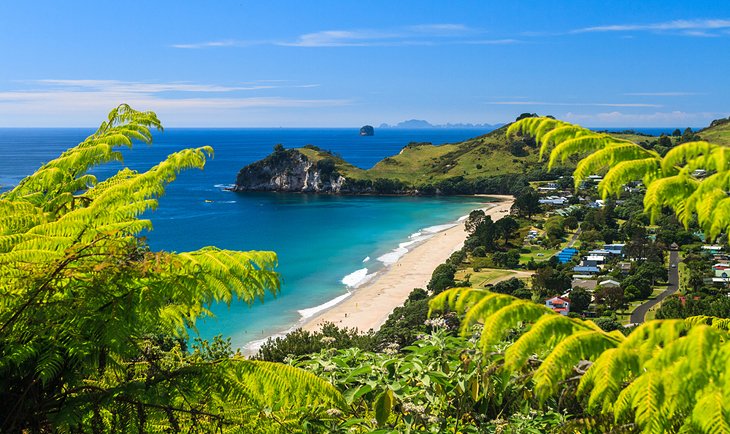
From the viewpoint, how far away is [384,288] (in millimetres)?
43938

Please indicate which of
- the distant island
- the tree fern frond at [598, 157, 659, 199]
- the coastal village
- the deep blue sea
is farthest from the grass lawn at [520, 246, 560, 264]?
the tree fern frond at [598, 157, 659, 199]

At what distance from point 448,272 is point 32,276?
40.9m

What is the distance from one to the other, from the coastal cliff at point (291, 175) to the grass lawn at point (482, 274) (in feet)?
218

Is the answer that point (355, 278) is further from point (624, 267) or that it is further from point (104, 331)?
point (104, 331)

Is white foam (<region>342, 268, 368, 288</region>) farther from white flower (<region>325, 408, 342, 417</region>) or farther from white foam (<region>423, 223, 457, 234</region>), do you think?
white flower (<region>325, 408, 342, 417</region>)

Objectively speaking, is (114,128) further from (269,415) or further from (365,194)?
(365,194)

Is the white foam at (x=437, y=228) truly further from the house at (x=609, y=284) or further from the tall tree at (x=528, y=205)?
the house at (x=609, y=284)

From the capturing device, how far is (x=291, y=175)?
11581cm

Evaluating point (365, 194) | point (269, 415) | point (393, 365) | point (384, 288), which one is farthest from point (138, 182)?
point (365, 194)

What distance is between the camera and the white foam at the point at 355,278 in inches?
1812

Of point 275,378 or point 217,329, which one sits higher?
point 275,378

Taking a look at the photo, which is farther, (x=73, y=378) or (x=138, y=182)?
(x=138, y=182)

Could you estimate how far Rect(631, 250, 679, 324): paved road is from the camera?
32.5 meters

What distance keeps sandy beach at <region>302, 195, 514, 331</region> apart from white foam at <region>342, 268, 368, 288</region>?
1124mm
